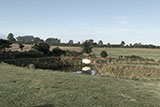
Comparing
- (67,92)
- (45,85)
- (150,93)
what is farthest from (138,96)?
(45,85)

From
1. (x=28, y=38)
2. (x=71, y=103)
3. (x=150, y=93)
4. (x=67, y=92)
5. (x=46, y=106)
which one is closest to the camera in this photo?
(x=46, y=106)

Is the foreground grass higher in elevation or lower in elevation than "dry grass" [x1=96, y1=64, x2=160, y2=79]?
higher

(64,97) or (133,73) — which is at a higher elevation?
(64,97)

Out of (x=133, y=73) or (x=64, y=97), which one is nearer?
(x=64, y=97)

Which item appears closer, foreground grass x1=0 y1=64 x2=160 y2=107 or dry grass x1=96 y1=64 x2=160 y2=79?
foreground grass x1=0 y1=64 x2=160 y2=107

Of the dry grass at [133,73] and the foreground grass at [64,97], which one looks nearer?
the foreground grass at [64,97]

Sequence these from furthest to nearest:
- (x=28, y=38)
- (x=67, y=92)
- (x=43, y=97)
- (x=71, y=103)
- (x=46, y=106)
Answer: (x=28, y=38) < (x=67, y=92) < (x=43, y=97) < (x=71, y=103) < (x=46, y=106)

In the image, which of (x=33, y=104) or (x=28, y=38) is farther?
(x=28, y=38)

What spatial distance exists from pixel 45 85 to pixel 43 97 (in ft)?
6.58

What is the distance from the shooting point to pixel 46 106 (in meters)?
6.04

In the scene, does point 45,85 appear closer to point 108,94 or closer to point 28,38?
point 108,94

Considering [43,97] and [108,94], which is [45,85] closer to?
[43,97]

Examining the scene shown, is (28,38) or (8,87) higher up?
(28,38)

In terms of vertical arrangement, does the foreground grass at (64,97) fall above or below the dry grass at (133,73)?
above
